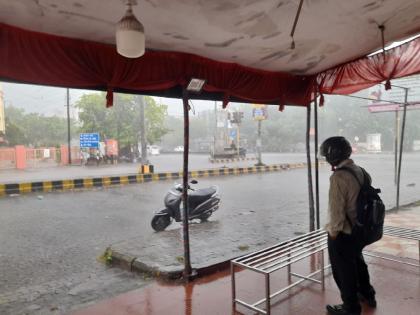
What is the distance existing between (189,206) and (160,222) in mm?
685

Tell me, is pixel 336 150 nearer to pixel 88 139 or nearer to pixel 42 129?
pixel 88 139

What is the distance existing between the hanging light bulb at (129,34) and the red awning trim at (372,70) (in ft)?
9.82

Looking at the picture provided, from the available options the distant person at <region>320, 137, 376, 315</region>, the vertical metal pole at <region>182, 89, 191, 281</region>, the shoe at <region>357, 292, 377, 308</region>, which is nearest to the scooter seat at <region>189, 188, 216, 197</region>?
the vertical metal pole at <region>182, 89, 191, 281</region>

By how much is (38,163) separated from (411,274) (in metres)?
26.2

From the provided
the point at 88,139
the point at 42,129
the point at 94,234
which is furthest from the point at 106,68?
the point at 42,129

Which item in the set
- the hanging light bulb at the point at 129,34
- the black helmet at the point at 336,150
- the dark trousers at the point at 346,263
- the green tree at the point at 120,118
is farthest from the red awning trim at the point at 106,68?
the green tree at the point at 120,118

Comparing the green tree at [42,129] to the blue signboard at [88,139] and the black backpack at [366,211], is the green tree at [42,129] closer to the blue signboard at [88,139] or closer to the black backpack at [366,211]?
the blue signboard at [88,139]

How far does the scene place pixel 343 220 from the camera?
2.83 m

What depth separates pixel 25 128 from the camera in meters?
37.2

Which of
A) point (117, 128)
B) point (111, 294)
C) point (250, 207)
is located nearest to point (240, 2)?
point (111, 294)

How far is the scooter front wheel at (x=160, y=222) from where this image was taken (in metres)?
6.94

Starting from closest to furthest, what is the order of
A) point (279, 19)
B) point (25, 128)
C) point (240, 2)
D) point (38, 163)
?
point (240, 2)
point (279, 19)
point (38, 163)
point (25, 128)

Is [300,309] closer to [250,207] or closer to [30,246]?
[30,246]

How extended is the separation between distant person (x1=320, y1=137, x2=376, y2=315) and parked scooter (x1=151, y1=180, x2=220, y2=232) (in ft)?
13.9
